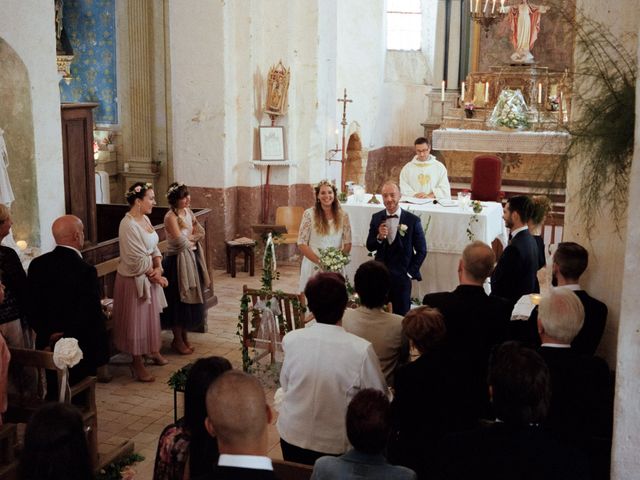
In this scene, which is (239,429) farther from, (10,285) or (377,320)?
(10,285)

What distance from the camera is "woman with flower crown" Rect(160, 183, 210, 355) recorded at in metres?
7.70

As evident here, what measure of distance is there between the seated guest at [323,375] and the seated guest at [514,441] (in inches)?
39.2

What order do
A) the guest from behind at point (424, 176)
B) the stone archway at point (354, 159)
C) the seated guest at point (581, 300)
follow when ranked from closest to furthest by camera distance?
the seated guest at point (581, 300)
the guest from behind at point (424, 176)
the stone archway at point (354, 159)

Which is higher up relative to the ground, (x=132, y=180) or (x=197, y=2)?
(x=197, y=2)

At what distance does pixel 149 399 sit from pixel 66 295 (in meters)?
1.58

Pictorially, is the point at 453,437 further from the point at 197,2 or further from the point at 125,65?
the point at 125,65

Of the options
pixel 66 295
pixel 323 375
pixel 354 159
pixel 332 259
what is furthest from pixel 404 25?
pixel 323 375

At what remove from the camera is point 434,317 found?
386 centimetres

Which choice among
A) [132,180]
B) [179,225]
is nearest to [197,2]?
[132,180]

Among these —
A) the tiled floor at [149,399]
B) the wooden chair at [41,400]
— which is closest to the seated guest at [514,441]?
the wooden chair at [41,400]

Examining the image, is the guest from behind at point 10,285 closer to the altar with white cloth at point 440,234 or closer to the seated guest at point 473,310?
the seated guest at point 473,310

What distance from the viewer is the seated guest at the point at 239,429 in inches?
104

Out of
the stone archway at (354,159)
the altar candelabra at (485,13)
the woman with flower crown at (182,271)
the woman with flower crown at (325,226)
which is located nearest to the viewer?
the woman with flower crown at (325,226)

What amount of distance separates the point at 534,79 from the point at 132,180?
320 inches
